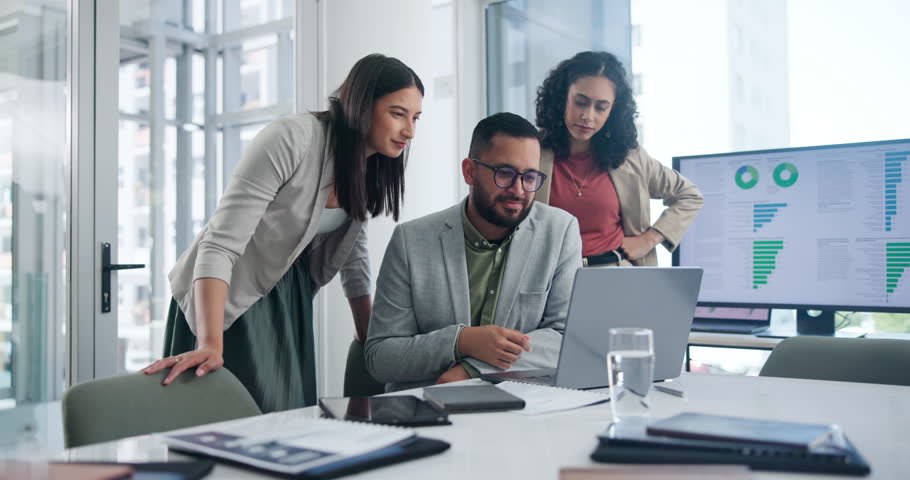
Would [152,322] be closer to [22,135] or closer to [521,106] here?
[22,135]

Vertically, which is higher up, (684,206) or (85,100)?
(85,100)

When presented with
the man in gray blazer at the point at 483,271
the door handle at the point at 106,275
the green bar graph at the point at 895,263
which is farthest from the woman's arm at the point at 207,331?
the green bar graph at the point at 895,263

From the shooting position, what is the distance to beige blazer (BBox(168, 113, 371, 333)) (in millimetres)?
1720

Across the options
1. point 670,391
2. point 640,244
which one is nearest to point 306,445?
point 670,391

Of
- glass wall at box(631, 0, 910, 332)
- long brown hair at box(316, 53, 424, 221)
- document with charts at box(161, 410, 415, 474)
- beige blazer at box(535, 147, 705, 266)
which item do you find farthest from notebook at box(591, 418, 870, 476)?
glass wall at box(631, 0, 910, 332)

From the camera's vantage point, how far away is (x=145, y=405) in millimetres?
1244

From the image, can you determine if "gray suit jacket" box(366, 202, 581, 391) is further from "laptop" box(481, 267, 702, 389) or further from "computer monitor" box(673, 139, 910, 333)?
"computer monitor" box(673, 139, 910, 333)

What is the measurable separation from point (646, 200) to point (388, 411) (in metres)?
2.00

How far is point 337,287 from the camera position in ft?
11.5

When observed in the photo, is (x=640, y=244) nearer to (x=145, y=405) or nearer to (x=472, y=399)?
(x=472, y=399)

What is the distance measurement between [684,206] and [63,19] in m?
2.38

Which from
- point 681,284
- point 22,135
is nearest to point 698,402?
point 681,284

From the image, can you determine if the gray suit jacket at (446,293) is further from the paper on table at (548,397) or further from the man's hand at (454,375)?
the paper on table at (548,397)

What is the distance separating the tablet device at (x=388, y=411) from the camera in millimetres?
1119
